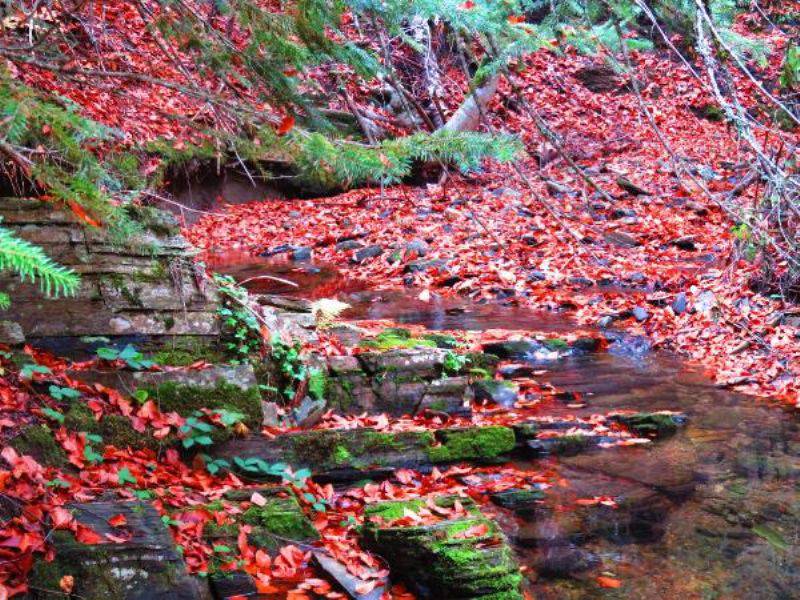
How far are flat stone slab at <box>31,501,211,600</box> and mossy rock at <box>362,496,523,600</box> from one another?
37.4 inches

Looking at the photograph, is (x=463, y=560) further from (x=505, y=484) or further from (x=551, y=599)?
(x=505, y=484)

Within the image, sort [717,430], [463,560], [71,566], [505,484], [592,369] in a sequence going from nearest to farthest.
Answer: [71,566], [463,560], [505,484], [717,430], [592,369]

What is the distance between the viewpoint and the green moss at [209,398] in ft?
16.0

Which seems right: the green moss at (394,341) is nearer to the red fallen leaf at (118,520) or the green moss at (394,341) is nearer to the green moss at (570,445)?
the green moss at (570,445)

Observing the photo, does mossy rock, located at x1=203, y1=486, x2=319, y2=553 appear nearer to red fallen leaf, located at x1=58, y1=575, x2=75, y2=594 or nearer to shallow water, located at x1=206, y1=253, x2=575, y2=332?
red fallen leaf, located at x1=58, y1=575, x2=75, y2=594


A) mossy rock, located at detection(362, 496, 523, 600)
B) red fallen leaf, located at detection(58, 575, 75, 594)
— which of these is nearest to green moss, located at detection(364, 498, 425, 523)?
mossy rock, located at detection(362, 496, 523, 600)

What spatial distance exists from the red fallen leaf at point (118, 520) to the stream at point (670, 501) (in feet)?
6.59

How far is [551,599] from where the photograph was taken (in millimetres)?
3867

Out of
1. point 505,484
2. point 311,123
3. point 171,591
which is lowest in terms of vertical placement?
point 505,484

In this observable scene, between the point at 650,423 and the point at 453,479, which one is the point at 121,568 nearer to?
the point at 453,479

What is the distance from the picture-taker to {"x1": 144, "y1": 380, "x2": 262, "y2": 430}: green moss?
4.86m

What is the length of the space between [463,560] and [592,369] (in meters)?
4.26

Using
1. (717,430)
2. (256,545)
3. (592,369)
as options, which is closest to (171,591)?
(256,545)

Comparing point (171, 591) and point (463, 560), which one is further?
point (463, 560)
